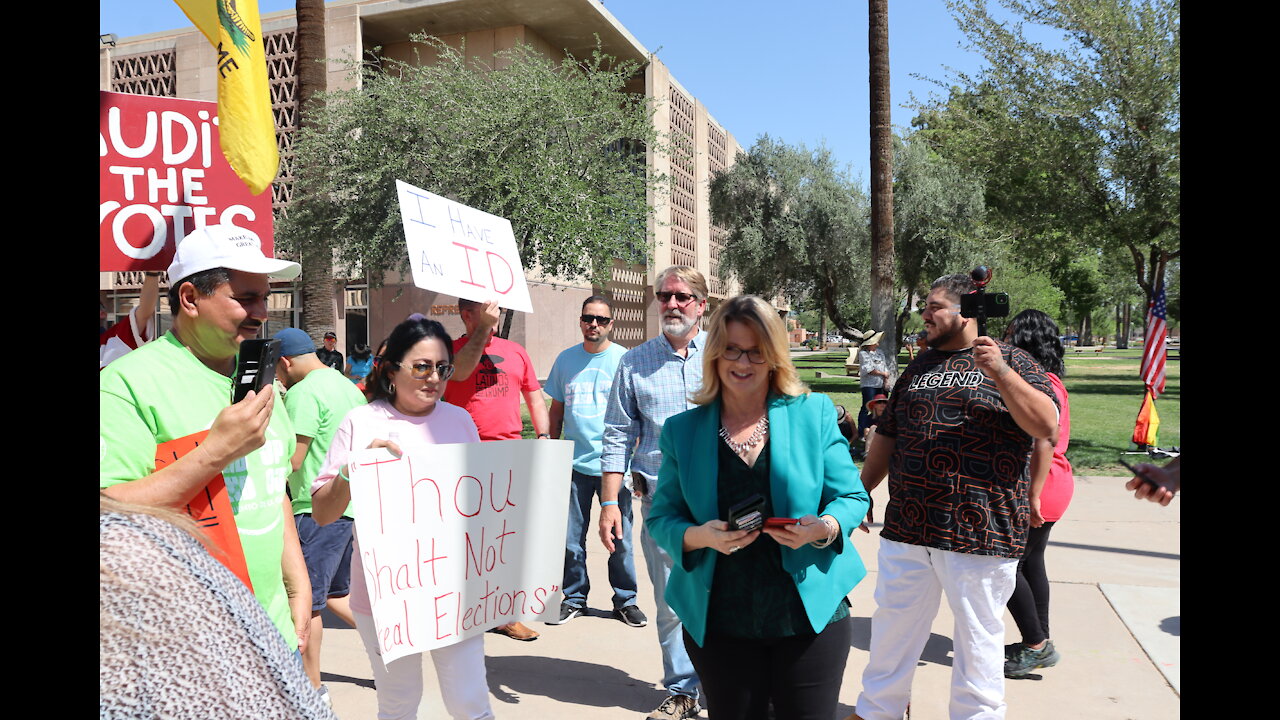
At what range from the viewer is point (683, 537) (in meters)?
2.81

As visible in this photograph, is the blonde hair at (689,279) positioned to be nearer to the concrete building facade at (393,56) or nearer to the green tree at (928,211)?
the concrete building facade at (393,56)

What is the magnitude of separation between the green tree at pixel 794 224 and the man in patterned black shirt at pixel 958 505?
2814cm

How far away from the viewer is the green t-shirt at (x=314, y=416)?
4203 mm

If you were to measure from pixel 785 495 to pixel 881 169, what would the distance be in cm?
1370

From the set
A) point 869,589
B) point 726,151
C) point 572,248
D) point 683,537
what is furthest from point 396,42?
point 683,537

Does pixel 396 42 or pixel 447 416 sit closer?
pixel 447 416

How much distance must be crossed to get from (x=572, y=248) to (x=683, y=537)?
12313mm

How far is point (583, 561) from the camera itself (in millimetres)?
5844

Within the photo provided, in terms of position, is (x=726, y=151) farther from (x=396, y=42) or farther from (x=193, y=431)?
(x=193, y=431)

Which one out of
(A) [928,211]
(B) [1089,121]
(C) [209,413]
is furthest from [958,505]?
(A) [928,211]

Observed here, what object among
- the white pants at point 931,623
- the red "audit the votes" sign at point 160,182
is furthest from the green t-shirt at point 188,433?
the white pants at point 931,623
